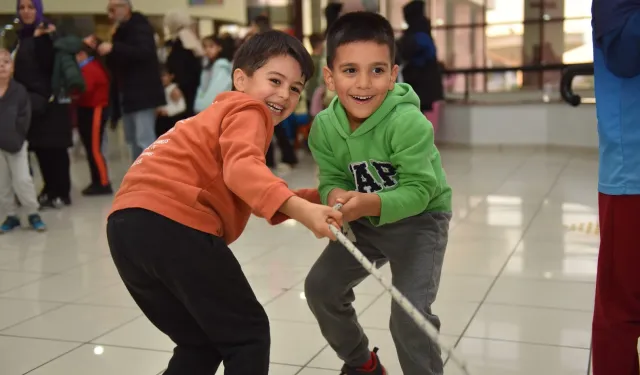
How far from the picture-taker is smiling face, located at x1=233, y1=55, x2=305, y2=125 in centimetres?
171

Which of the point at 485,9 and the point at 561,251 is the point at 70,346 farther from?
the point at 485,9

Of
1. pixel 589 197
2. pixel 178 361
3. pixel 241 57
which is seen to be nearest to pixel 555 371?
pixel 178 361

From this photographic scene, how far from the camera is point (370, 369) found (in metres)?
2.10

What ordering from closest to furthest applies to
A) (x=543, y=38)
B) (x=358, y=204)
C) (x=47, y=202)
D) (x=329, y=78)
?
1. (x=358, y=204)
2. (x=329, y=78)
3. (x=47, y=202)
4. (x=543, y=38)

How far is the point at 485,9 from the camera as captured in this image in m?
9.72

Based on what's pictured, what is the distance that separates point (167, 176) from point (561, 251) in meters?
2.57

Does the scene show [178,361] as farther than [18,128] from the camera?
No

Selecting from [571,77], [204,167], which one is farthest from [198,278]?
[571,77]

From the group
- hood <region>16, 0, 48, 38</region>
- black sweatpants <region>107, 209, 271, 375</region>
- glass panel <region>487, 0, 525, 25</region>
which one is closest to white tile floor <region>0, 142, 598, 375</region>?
black sweatpants <region>107, 209, 271, 375</region>

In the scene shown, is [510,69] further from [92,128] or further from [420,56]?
[92,128]

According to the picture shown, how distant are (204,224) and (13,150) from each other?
309 centimetres

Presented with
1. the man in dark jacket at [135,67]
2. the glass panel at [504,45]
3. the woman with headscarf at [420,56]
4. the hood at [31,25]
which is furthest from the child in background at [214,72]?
the glass panel at [504,45]

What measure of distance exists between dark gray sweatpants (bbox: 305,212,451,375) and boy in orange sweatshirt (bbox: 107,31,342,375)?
14.0 inches

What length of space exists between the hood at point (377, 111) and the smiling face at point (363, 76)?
17mm
